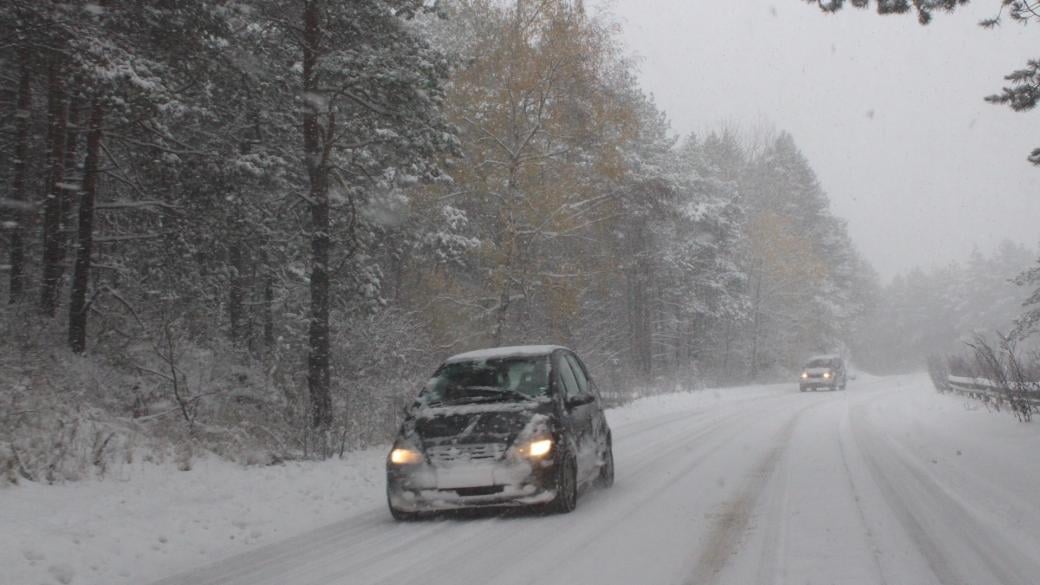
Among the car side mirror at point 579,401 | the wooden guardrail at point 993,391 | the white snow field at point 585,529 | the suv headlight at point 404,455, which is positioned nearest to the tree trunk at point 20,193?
the white snow field at point 585,529

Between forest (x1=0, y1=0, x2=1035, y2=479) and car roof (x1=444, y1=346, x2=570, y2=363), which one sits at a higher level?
forest (x1=0, y1=0, x2=1035, y2=479)

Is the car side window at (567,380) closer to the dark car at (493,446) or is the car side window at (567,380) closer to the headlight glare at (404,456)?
the dark car at (493,446)

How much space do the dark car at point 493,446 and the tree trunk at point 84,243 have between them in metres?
7.87

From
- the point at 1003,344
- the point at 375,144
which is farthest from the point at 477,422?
the point at 1003,344

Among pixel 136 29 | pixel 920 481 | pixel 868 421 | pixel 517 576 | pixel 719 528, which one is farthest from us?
pixel 868 421

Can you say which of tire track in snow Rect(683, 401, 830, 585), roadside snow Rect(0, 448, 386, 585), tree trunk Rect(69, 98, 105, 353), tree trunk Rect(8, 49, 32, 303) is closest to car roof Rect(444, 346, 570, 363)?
roadside snow Rect(0, 448, 386, 585)

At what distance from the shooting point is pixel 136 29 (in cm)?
1268

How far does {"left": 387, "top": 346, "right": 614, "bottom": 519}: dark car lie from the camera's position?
8.12 m

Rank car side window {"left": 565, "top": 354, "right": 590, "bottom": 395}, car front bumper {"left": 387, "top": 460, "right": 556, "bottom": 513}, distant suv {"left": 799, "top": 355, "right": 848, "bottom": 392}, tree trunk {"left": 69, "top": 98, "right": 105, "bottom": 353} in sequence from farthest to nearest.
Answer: distant suv {"left": 799, "top": 355, "right": 848, "bottom": 392} < tree trunk {"left": 69, "top": 98, "right": 105, "bottom": 353} < car side window {"left": 565, "top": 354, "right": 590, "bottom": 395} < car front bumper {"left": 387, "top": 460, "right": 556, "bottom": 513}

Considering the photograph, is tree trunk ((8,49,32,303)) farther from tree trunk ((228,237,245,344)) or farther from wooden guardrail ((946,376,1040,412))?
wooden guardrail ((946,376,1040,412))

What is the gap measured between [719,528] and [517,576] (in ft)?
7.90

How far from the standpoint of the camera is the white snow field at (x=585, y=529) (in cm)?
603

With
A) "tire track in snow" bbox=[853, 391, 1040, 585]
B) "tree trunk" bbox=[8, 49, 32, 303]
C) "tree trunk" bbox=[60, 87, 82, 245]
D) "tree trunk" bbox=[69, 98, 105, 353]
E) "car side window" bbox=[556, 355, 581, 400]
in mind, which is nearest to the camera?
"tire track in snow" bbox=[853, 391, 1040, 585]

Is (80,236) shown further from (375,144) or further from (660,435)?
(660,435)
